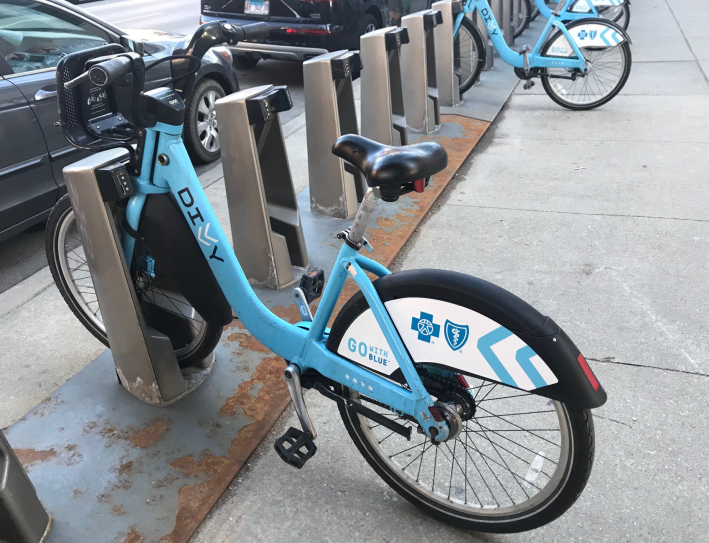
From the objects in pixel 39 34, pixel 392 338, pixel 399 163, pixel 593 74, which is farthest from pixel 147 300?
pixel 593 74

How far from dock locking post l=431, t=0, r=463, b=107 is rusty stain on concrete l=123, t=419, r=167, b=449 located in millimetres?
4973

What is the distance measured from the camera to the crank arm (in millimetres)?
2055

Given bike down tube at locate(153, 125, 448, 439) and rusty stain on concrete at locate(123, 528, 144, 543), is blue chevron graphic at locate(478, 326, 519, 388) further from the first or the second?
rusty stain on concrete at locate(123, 528, 144, 543)

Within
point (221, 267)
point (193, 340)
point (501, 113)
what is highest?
point (221, 267)

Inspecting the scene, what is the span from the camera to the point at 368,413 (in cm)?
212

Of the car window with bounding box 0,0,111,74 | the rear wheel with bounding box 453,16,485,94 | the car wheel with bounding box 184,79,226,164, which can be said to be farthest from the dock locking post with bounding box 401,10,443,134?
the car window with bounding box 0,0,111,74

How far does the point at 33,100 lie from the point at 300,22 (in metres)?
4.28

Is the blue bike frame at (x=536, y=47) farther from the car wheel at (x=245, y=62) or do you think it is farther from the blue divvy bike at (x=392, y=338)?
the blue divvy bike at (x=392, y=338)

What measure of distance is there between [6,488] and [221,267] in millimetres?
984

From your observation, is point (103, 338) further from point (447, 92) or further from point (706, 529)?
point (447, 92)

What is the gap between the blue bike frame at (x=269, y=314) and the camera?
1.92 metres

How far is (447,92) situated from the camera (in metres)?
6.65

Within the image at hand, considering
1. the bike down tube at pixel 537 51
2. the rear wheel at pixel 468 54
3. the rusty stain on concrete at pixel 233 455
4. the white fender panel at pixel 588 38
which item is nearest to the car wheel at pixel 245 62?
the rear wheel at pixel 468 54

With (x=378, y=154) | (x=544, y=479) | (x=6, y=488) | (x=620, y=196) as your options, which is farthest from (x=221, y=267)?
(x=620, y=196)
